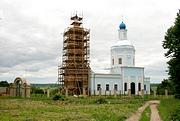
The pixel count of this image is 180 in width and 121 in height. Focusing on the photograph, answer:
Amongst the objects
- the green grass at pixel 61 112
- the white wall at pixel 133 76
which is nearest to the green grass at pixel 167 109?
the green grass at pixel 61 112

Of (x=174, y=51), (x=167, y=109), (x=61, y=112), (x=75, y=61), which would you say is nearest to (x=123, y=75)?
(x=75, y=61)

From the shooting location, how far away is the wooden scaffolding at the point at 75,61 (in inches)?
2635

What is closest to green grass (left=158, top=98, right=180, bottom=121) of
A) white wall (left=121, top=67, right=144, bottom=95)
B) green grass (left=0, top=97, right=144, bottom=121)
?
green grass (left=0, top=97, right=144, bottom=121)

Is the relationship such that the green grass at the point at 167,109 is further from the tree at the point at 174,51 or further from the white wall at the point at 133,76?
the white wall at the point at 133,76

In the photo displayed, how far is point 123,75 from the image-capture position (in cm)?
7112

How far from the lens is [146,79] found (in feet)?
247

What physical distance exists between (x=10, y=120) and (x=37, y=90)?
169ft

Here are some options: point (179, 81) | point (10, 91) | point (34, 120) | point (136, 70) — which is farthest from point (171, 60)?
point (136, 70)

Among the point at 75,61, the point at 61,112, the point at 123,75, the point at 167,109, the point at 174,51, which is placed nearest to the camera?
the point at 61,112

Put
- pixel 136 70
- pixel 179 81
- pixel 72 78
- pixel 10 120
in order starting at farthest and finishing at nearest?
pixel 136 70 < pixel 72 78 < pixel 179 81 < pixel 10 120

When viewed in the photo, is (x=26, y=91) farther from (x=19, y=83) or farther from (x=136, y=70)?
(x=136, y=70)

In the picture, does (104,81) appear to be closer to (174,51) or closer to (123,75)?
(123,75)

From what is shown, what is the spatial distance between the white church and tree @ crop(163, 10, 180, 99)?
29.6 m

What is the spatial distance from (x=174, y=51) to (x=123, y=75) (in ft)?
106
